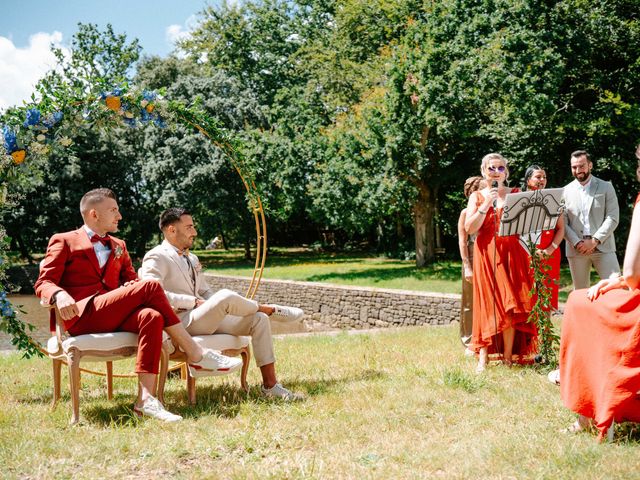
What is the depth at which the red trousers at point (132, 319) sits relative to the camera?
4.60 m

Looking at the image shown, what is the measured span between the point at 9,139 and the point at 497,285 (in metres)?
4.75

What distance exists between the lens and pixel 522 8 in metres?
15.8

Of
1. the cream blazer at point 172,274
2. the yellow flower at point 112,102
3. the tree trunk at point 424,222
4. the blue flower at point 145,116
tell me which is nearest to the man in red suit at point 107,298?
the cream blazer at point 172,274

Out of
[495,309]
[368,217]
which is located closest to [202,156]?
[368,217]

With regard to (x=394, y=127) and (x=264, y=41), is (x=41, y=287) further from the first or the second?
(x=264, y=41)

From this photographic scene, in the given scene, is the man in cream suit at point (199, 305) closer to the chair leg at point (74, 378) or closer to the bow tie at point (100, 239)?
the bow tie at point (100, 239)

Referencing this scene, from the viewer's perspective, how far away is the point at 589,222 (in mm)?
7031

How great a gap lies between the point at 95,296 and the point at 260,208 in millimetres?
2606

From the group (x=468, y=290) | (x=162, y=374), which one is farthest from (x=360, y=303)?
(x=162, y=374)

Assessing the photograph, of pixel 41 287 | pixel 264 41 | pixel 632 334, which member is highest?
pixel 264 41

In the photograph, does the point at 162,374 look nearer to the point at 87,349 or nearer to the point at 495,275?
the point at 87,349

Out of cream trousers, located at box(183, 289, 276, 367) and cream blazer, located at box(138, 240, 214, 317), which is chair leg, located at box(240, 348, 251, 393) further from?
cream blazer, located at box(138, 240, 214, 317)

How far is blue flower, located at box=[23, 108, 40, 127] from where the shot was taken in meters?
5.38

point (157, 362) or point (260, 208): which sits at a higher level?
point (260, 208)
